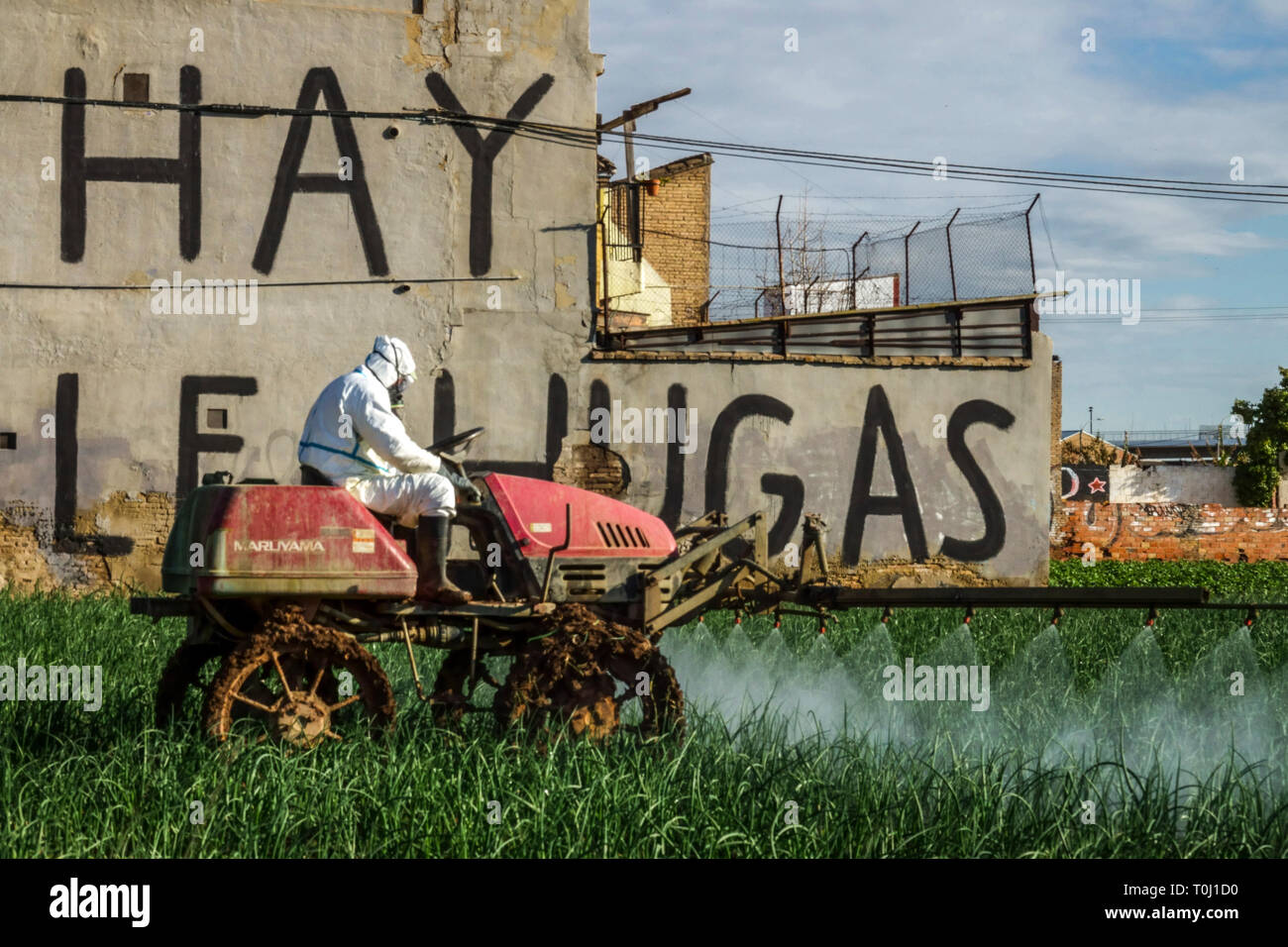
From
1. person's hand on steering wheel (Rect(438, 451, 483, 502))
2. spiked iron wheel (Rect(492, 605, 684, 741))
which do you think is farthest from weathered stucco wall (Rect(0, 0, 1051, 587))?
spiked iron wheel (Rect(492, 605, 684, 741))

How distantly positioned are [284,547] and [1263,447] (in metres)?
38.0

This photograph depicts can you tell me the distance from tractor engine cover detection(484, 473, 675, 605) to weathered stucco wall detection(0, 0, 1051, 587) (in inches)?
386

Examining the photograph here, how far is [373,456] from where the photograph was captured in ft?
23.0

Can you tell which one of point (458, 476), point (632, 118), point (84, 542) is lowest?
point (84, 542)

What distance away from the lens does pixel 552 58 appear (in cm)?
1761

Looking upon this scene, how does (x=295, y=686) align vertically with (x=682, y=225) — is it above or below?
below

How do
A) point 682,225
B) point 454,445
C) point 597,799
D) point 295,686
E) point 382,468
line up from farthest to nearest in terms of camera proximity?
point 682,225 → point 454,445 → point 382,468 → point 295,686 → point 597,799

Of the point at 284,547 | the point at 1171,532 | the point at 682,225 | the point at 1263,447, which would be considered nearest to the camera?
the point at 284,547

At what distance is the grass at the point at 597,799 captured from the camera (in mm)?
5215

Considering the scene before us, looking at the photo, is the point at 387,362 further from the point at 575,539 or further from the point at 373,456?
the point at 575,539

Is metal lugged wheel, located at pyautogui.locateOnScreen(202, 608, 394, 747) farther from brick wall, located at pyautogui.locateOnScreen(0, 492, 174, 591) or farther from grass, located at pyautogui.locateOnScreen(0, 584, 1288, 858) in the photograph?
brick wall, located at pyautogui.locateOnScreen(0, 492, 174, 591)

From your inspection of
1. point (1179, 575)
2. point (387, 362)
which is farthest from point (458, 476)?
point (1179, 575)

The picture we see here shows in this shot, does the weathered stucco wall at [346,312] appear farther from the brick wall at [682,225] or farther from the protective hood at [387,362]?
the brick wall at [682,225]

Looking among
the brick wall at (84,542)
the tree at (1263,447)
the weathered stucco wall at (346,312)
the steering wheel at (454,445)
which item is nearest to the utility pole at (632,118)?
the weathered stucco wall at (346,312)
